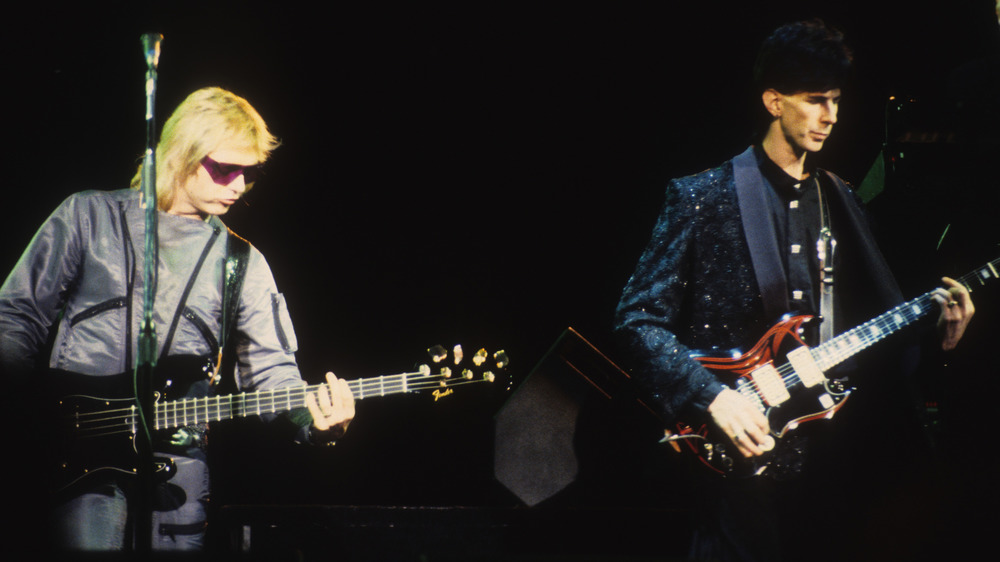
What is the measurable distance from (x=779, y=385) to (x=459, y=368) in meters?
1.24

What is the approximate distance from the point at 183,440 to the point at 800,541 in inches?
83.8

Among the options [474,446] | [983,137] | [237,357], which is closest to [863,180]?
[983,137]

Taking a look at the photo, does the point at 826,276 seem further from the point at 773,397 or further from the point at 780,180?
the point at 773,397

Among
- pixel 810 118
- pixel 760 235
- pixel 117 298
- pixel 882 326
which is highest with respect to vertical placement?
pixel 810 118

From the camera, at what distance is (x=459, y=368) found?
2945 mm

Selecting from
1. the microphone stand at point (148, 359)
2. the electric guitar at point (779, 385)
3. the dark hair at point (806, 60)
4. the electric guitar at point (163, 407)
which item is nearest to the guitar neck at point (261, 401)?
the electric guitar at point (163, 407)

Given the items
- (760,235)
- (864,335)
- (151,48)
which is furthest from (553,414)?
(151,48)

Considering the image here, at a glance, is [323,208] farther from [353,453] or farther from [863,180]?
[863,180]

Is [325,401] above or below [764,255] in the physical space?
below

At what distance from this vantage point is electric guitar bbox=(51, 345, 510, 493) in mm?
2391

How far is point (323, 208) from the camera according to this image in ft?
12.2

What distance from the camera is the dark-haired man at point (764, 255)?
244 centimetres

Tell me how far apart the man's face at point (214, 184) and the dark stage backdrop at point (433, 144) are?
715 millimetres

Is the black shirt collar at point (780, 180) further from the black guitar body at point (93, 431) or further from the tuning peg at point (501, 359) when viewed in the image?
the black guitar body at point (93, 431)
